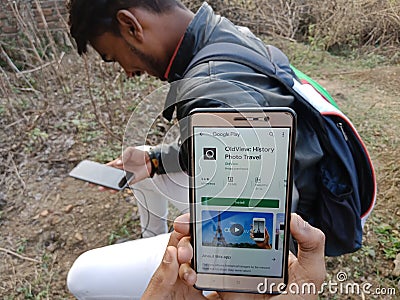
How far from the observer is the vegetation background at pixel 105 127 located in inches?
52.1

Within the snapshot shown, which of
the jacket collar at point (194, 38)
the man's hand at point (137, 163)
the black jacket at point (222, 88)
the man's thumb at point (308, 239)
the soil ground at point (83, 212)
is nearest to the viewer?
the man's thumb at point (308, 239)

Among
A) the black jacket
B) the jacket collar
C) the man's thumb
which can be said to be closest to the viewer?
the man's thumb

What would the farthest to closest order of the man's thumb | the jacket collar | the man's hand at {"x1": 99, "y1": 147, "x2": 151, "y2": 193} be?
1. the man's hand at {"x1": 99, "y1": 147, "x2": 151, "y2": 193}
2. the jacket collar
3. the man's thumb

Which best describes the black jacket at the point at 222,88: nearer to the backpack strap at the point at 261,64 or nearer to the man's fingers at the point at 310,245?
the backpack strap at the point at 261,64

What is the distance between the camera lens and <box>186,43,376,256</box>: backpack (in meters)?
0.76

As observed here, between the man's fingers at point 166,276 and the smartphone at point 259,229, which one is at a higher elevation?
the smartphone at point 259,229

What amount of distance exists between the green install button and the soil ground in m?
0.68

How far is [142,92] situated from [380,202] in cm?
135

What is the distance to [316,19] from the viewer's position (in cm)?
312

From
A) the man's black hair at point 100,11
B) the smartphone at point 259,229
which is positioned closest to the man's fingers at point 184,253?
the smartphone at point 259,229

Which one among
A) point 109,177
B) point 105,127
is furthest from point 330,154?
point 105,127

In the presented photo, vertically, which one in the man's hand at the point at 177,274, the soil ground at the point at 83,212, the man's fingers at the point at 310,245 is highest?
the man's fingers at the point at 310,245

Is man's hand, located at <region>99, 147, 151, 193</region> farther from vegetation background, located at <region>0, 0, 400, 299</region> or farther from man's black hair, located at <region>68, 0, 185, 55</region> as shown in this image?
man's black hair, located at <region>68, 0, 185, 55</region>

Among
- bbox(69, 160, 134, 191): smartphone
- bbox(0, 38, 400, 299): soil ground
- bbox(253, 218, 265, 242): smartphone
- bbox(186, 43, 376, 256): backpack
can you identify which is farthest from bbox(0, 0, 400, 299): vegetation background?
bbox(253, 218, 265, 242): smartphone
